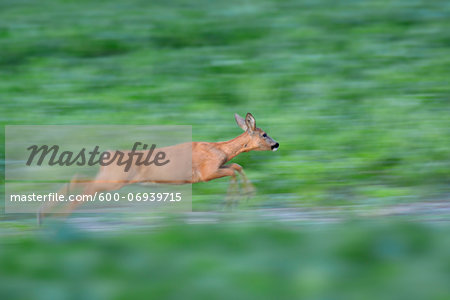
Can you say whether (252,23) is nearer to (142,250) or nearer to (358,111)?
(358,111)

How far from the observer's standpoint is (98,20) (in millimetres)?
10258

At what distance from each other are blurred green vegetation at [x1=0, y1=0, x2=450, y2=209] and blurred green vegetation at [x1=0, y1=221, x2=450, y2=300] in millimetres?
1766

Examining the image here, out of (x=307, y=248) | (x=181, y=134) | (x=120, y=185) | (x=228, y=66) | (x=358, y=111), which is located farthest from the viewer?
(x=228, y=66)

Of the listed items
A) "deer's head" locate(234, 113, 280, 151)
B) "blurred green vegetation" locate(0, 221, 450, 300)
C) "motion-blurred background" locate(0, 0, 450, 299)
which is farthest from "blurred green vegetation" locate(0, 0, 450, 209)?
"blurred green vegetation" locate(0, 221, 450, 300)

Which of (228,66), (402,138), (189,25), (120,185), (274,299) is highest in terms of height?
(189,25)

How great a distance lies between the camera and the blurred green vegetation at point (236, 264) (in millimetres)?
3602

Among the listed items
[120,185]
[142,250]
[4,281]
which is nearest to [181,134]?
[120,185]

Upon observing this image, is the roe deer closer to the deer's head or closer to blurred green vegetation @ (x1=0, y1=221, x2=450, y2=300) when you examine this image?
the deer's head

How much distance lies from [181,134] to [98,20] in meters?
3.96

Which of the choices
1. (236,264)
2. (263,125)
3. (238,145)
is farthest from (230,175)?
(263,125)

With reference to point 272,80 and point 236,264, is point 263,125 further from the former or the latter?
point 236,264

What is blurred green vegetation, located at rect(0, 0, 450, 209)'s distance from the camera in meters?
6.58

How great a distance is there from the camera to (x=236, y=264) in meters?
3.85

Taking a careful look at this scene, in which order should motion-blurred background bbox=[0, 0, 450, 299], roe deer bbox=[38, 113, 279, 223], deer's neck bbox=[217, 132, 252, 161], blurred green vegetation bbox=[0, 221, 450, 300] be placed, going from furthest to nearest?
deer's neck bbox=[217, 132, 252, 161]
roe deer bbox=[38, 113, 279, 223]
motion-blurred background bbox=[0, 0, 450, 299]
blurred green vegetation bbox=[0, 221, 450, 300]
